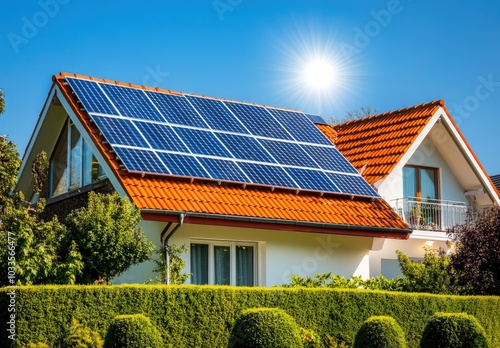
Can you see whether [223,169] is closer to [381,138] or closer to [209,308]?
[209,308]

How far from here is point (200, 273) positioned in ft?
78.0

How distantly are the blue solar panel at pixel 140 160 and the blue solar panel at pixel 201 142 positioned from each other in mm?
1588

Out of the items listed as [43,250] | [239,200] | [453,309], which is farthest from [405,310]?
[43,250]

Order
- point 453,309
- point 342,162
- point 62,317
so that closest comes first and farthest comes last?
point 62,317, point 453,309, point 342,162

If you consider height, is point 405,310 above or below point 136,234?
below

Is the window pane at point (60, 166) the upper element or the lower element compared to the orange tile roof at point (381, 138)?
lower

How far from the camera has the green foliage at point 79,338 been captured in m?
16.7

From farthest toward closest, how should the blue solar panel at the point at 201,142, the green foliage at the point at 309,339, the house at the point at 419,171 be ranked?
the house at the point at 419,171
the blue solar panel at the point at 201,142
the green foliage at the point at 309,339

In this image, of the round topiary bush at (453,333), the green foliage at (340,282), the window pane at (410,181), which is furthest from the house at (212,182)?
the round topiary bush at (453,333)

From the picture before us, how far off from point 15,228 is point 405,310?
365 inches

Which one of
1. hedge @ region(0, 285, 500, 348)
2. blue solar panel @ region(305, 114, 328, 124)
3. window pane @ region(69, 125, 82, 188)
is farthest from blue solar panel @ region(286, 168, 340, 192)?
window pane @ region(69, 125, 82, 188)

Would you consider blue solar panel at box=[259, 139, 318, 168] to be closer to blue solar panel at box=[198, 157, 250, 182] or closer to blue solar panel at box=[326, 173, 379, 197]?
blue solar panel at box=[326, 173, 379, 197]

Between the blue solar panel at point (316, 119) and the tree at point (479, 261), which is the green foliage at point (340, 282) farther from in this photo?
the blue solar panel at point (316, 119)

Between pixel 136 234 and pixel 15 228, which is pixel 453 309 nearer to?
pixel 136 234
